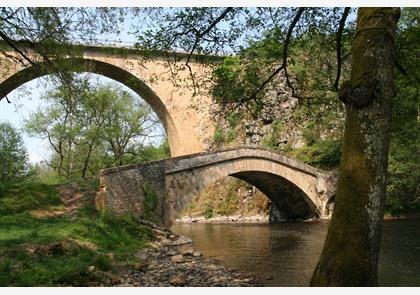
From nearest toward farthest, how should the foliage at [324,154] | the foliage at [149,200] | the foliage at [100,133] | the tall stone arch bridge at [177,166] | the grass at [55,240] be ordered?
the grass at [55,240] → the tall stone arch bridge at [177,166] → the foliage at [149,200] → the foliage at [324,154] → the foliage at [100,133]

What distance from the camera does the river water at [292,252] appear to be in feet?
19.9

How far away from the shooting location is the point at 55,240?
6.66m

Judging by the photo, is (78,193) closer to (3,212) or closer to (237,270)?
(3,212)

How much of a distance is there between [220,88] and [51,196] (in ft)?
15.2

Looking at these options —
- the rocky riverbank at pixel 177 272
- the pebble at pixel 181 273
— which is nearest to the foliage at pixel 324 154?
the rocky riverbank at pixel 177 272

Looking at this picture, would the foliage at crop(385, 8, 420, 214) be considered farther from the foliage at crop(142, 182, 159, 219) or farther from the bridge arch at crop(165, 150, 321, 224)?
the foliage at crop(142, 182, 159, 219)

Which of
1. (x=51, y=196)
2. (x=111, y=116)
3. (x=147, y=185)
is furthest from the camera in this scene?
(x=111, y=116)

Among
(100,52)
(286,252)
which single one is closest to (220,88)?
(286,252)

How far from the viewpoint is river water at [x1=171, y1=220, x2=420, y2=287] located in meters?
6.05

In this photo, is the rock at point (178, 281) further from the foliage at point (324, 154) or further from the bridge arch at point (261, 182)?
the foliage at point (324, 154)

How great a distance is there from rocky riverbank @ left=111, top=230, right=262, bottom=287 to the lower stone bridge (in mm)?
1782

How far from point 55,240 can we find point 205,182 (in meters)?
5.82

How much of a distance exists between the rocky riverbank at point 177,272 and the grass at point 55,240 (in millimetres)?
322

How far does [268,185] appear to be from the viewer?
15828mm
